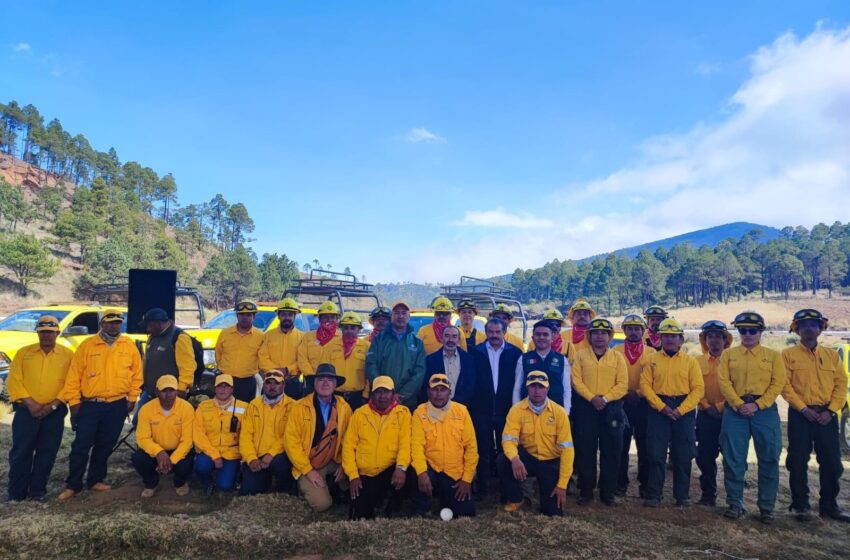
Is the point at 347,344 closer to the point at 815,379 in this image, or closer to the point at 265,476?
the point at 265,476

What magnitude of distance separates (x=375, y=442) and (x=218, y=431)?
1.75 meters

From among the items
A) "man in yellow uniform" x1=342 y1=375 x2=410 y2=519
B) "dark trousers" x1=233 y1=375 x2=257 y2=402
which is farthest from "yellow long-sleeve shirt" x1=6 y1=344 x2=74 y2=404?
"man in yellow uniform" x1=342 y1=375 x2=410 y2=519

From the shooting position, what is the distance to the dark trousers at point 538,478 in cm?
463

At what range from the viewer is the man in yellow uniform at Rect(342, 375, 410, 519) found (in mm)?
4520

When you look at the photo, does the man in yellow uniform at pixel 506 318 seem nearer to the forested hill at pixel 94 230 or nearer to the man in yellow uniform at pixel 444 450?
the man in yellow uniform at pixel 444 450

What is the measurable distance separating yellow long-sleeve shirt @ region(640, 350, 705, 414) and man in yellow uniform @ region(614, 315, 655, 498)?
7.6 inches

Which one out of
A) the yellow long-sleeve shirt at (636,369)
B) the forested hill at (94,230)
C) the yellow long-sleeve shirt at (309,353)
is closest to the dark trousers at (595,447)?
the yellow long-sleeve shirt at (636,369)

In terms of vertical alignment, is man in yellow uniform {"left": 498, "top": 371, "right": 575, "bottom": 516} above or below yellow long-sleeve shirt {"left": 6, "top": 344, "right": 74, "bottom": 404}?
below

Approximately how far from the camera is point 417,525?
4113 millimetres

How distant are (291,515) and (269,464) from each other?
23.9 inches

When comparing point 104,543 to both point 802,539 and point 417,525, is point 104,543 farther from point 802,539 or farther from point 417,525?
point 802,539

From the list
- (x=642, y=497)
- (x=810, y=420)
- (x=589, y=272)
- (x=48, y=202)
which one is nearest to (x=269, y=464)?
(x=642, y=497)

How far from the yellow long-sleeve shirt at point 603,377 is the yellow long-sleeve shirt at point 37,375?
512cm

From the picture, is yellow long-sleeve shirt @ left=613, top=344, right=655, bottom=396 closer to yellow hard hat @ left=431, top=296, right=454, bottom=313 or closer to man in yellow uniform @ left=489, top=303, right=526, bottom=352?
man in yellow uniform @ left=489, top=303, right=526, bottom=352
